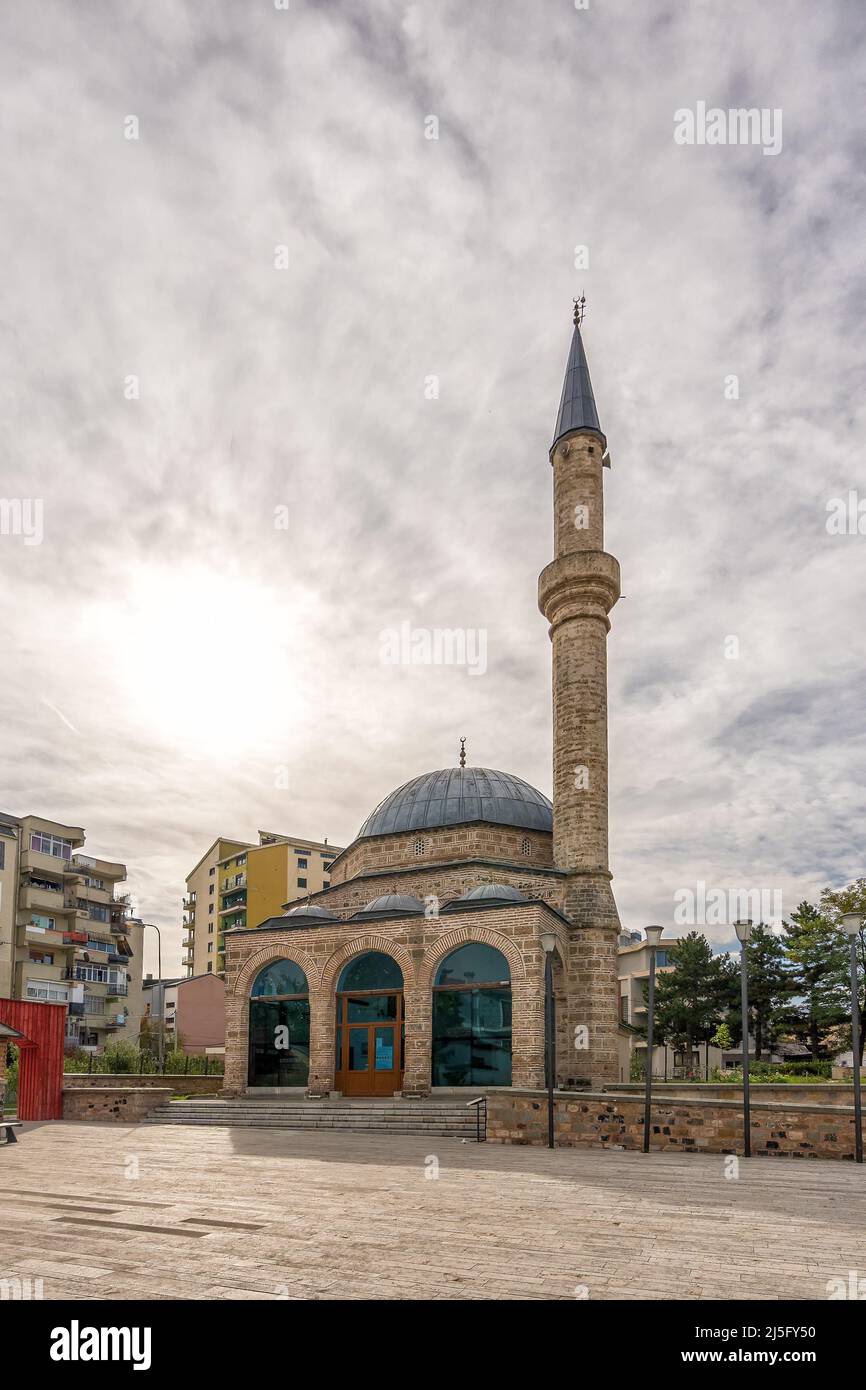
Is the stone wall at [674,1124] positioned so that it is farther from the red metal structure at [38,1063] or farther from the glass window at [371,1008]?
the red metal structure at [38,1063]

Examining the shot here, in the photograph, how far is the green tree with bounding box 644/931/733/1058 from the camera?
3444cm

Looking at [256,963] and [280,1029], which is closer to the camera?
Answer: [280,1029]

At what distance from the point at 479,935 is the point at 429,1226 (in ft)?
44.2

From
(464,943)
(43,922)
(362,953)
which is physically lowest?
(43,922)

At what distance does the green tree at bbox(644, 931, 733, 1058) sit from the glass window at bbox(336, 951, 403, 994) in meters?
16.3

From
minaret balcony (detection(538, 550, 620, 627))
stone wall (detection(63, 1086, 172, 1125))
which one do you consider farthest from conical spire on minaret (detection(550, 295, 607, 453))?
stone wall (detection(63, 1086, 172, 1125))

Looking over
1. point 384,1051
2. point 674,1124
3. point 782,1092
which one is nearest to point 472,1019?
point 384,1051

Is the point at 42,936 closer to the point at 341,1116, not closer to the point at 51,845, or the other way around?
the point at 51,845

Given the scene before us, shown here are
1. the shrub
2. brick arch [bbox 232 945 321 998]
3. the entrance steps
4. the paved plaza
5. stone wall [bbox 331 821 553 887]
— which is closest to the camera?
the paved plaza

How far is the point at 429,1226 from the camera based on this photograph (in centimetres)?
778

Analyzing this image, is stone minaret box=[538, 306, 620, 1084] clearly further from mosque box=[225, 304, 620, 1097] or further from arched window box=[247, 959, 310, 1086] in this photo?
arched window box=[247, 959, 310, 1086]

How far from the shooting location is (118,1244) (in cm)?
702
